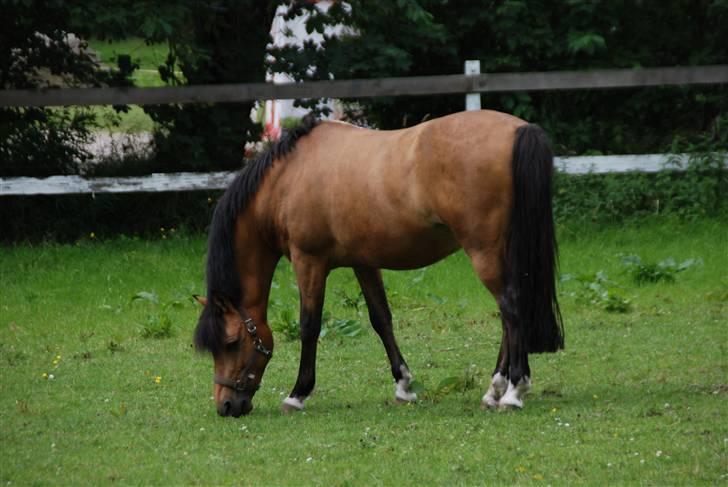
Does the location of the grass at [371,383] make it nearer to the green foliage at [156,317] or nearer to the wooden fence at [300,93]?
the green foliage at [156,317]

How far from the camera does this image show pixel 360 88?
40.7ft

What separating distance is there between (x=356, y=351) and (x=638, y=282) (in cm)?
319

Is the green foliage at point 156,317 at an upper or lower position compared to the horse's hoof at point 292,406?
lower

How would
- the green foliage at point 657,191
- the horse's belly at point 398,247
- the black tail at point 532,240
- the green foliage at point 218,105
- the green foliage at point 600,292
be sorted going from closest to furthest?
the black tail at point 532,240 < the horse's belly at point 398,247 < the green foliage at point 600,292 < the green foliage at point 657,191 < the green foliage at point 218,105

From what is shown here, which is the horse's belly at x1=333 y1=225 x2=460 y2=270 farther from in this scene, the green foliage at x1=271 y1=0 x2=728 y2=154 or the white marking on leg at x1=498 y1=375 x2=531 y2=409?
the green foliage at x1=271 y1=0 x2=728 y2=154

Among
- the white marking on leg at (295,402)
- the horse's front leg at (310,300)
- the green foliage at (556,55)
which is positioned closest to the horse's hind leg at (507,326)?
the horse's front leg at (310,300)

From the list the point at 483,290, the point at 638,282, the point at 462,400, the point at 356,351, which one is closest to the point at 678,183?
the point at 638,282

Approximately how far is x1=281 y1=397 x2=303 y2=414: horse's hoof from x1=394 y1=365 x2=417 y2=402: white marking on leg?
1.98 ft

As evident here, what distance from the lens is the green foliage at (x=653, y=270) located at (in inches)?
435

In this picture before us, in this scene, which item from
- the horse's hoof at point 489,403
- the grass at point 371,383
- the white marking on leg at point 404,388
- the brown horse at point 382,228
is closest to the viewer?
the grass at point 371,383

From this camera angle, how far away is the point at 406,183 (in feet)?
23.2

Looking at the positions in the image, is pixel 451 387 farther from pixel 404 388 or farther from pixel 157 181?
pixel 157 181

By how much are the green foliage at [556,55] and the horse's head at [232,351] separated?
6624mm

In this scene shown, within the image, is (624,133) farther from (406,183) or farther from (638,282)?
(406,183)
